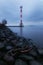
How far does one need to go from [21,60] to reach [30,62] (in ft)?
0.41

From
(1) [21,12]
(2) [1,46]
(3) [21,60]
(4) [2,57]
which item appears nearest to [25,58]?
(3) [21,60]

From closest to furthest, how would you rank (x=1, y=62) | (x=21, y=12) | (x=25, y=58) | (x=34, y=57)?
1. (x=1, y=62)
2. (x=25, y=58)
3. (x=34, y=57)
4. (x=21, y=12)

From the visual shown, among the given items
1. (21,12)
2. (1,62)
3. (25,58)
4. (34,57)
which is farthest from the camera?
(21,12)

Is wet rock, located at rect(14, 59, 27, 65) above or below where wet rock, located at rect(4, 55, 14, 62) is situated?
below

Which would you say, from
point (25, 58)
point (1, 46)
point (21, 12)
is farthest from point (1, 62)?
point (21, 12)

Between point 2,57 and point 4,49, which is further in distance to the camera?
point 4,49

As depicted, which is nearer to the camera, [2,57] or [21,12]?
[2,57]

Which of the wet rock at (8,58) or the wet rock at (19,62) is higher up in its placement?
the wet rock at (8,58)

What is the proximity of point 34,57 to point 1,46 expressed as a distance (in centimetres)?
57

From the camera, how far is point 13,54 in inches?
98.2

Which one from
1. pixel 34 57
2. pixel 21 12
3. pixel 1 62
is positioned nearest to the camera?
pixel 1 62

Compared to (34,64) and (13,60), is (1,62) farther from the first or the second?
(34,64)

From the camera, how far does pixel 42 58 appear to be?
2.64 metres

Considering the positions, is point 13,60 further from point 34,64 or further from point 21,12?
point 21,12
